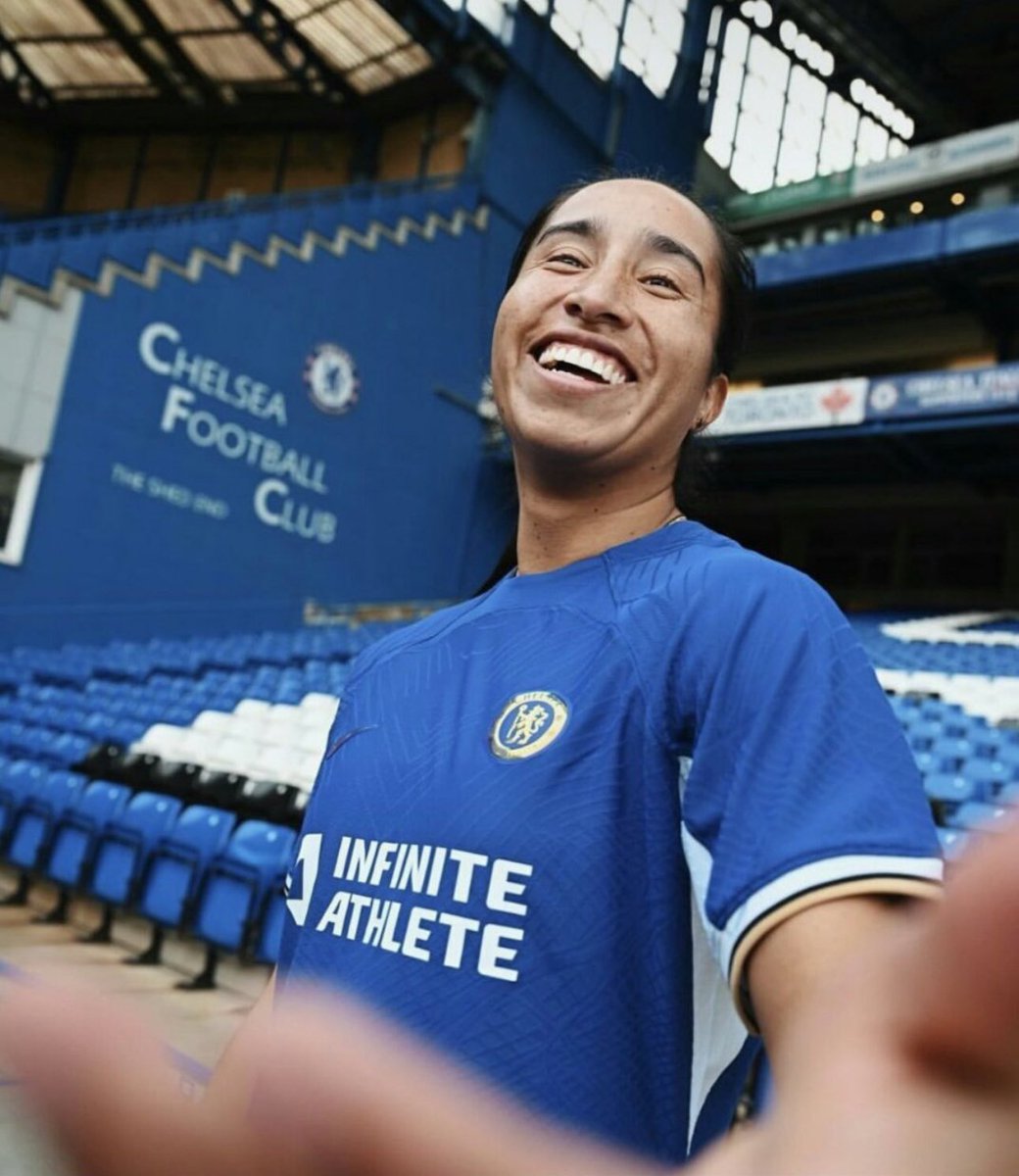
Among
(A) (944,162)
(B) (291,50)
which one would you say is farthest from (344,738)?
(B) (291,50)

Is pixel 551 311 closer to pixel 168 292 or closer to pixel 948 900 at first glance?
pixel 948 900

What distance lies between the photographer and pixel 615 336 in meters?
0.87

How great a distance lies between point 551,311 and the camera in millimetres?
911

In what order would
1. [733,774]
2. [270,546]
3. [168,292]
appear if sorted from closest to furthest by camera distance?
[733,774]
[168,292]
[270,546]

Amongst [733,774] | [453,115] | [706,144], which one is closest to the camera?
[733,774]

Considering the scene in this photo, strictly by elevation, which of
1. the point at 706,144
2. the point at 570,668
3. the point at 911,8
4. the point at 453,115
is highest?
the point at 911,8

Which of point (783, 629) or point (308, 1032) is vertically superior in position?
point (783, 629)

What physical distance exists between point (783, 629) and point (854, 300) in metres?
15.0

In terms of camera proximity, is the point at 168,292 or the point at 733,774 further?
the point at 168,292

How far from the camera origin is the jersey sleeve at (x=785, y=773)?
0.47 m

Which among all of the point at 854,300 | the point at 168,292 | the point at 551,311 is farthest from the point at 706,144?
the point at 551,311

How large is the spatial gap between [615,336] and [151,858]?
4.06 metres

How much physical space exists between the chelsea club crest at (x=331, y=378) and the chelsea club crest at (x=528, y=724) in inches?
452

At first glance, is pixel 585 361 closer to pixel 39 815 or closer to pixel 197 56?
pixel 39 815
